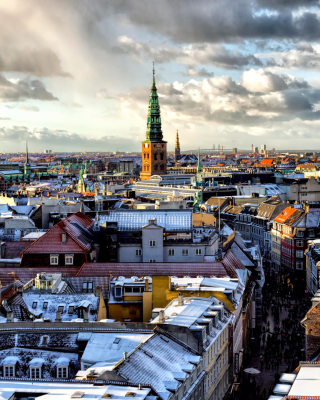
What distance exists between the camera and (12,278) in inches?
2050

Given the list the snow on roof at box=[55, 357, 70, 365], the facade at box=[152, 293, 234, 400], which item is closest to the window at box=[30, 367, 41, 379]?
the snow on roof at box=[55, 357, 70, 365]

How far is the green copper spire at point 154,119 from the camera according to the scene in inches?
7229

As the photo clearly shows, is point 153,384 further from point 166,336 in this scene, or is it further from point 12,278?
point 12,278

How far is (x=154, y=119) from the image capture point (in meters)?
191

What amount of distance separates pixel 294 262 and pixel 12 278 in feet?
139

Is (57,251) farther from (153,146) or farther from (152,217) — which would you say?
(153,146)

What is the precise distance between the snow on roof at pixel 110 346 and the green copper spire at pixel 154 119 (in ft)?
491

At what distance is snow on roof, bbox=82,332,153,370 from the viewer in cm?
3425

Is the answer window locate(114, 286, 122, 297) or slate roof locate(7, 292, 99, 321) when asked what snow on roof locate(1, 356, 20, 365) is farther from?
window locate(114, 286, 122, 297)

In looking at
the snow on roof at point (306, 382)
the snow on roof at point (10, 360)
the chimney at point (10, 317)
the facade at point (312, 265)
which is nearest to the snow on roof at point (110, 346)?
the snow on roof at point (10, 360)

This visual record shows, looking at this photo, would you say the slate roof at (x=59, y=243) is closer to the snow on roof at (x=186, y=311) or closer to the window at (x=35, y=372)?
the snow on roof at (x=186, y=311)

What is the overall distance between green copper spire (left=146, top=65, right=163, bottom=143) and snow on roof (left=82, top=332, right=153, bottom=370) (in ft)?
491

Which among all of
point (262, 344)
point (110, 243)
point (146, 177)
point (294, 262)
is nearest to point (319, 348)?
point (262, 344)

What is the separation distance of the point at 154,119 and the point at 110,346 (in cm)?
15866
